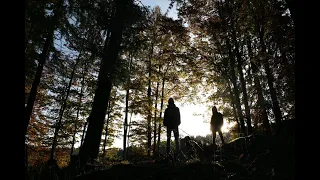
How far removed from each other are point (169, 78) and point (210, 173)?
13285mm

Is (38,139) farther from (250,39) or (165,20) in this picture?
(250,39)

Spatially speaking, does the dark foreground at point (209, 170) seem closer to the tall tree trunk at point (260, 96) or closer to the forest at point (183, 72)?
the forest at point (183, 72)

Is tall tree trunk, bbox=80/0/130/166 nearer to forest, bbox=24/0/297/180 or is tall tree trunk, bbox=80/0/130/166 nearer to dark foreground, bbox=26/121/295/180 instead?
forest, bbox=24/0/297/180

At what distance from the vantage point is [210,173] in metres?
4.65

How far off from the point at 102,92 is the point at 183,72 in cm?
579

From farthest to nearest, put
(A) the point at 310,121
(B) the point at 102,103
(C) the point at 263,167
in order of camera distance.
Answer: (B) the point at 102,103, (C) the point at 263,167, (A) the point at 310,121

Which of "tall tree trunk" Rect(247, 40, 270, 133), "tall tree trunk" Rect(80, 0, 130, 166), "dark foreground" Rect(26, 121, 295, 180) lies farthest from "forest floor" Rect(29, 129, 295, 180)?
"tall tree trunk" Rect(247, 40, 270, 133)

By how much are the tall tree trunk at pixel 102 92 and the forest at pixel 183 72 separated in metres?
0.04

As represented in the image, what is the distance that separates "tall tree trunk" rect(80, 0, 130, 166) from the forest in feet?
0.13

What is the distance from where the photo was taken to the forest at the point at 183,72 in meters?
5.65

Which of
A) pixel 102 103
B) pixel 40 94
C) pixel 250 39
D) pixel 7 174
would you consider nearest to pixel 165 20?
pixel 250 39

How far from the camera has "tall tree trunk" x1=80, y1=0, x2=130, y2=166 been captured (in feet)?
28.5

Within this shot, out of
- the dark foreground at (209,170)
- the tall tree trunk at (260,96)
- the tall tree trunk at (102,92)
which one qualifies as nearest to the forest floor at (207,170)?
the dark foreground at (209,170)

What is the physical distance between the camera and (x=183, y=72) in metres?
13.6
